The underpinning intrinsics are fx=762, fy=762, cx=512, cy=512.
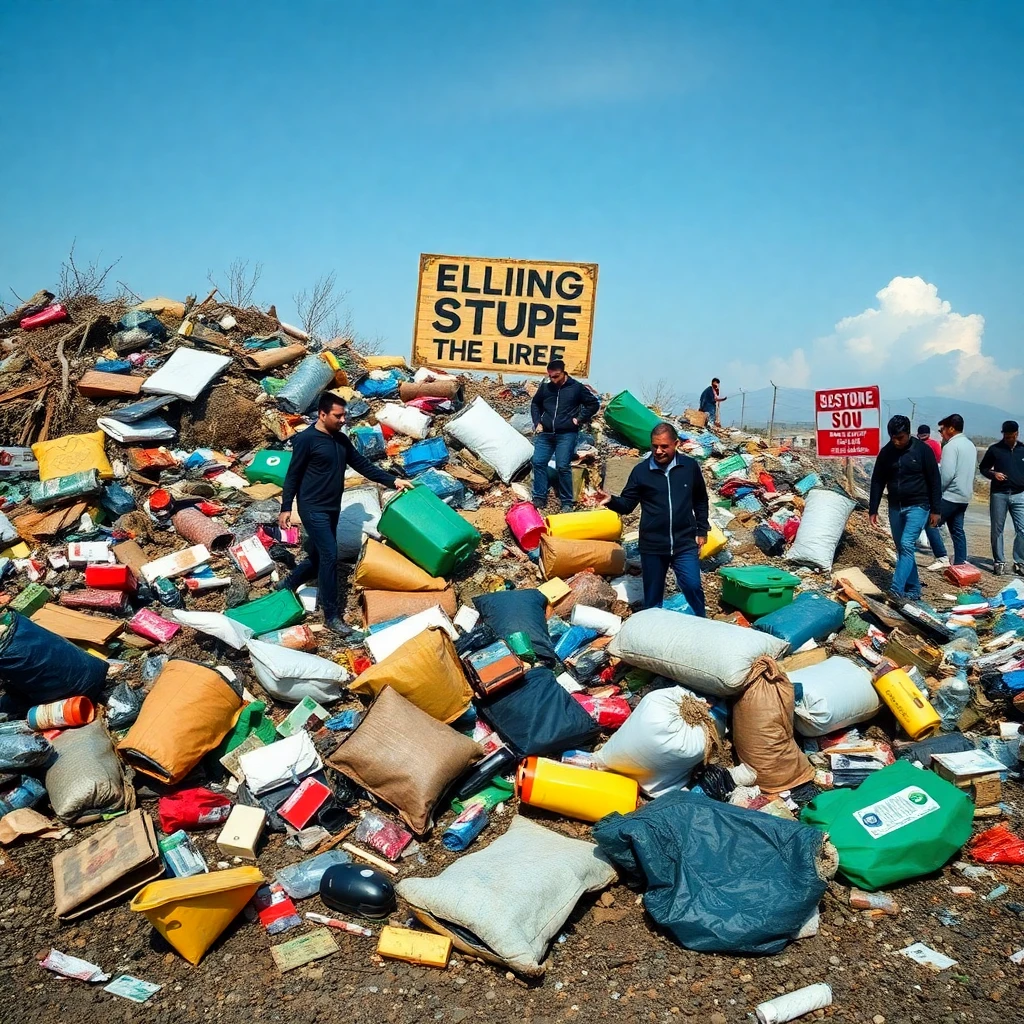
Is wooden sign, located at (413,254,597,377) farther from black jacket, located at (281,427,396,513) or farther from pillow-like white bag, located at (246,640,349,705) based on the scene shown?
pillow-like white bag, located at (246,640,349,705)

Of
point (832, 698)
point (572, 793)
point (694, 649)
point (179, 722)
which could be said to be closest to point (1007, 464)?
point (832, 698)

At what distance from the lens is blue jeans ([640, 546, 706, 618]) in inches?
189

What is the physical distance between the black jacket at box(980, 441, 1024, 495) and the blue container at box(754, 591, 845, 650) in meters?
3.31

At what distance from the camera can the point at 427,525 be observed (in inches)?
201

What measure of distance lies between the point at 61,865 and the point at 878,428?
7484 mm

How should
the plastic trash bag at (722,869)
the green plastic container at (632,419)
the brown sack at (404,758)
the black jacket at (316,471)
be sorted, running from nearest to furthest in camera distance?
the plastic trash bag at (722,869), the brown sack at (404,758), the black jacket at (316,471), the green plastic container at (632,419)

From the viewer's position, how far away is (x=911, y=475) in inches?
220

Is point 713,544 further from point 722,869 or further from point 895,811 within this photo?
point 722,869

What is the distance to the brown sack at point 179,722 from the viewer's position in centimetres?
355

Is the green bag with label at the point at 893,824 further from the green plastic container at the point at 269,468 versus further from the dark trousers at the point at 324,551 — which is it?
the green plastic container at the point at 269,468

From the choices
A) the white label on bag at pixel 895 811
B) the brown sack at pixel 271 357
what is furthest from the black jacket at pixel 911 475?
the brown sack at pixel 271 357

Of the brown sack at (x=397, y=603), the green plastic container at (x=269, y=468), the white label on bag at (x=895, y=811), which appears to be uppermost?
the green plastic container at (x=269, y=468)

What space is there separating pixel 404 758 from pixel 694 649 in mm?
1547

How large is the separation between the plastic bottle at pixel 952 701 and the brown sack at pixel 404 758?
2661 mm
